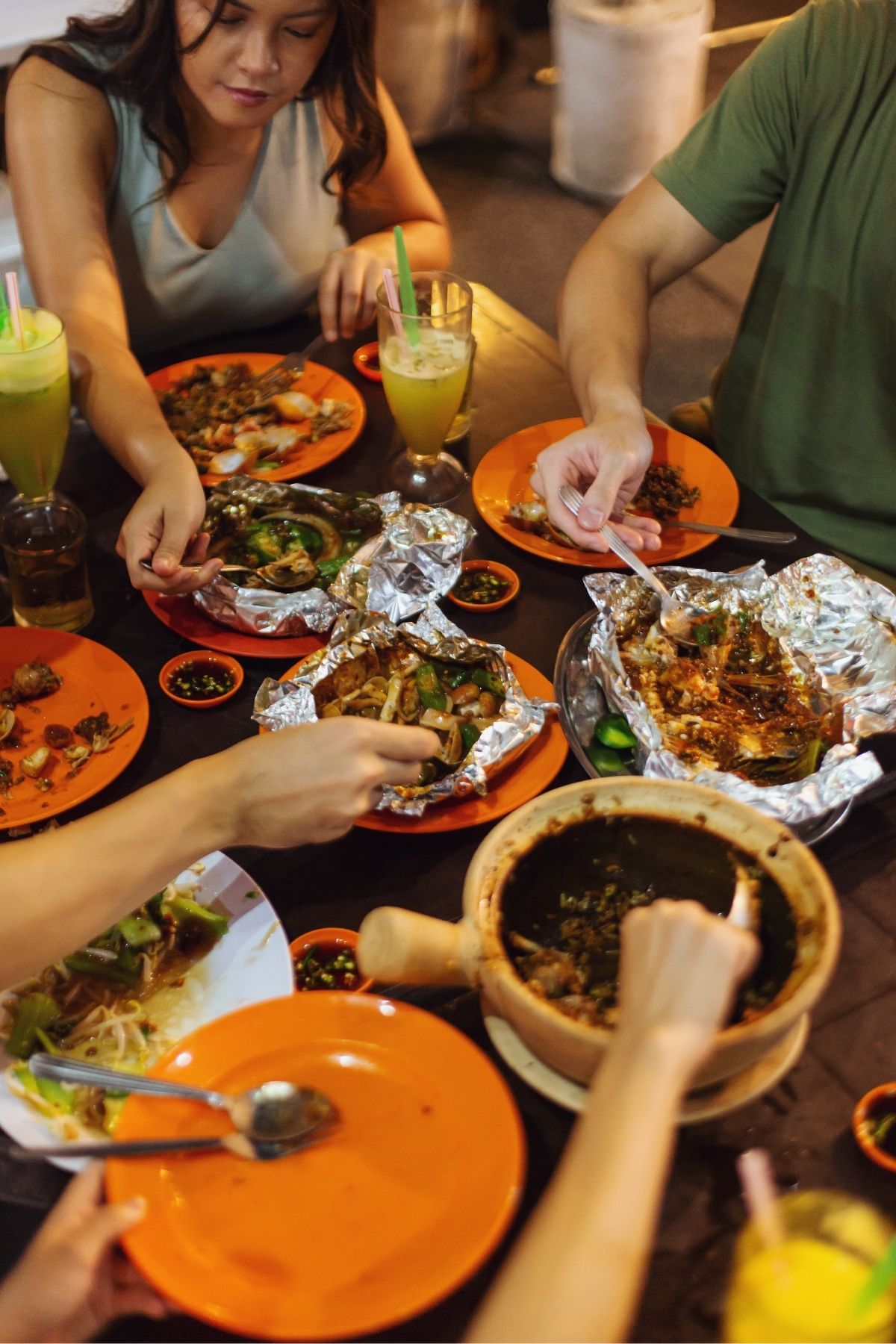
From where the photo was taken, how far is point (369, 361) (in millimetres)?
2309

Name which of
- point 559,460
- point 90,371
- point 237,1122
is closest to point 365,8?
point 90,371

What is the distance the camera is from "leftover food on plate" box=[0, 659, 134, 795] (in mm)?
1486

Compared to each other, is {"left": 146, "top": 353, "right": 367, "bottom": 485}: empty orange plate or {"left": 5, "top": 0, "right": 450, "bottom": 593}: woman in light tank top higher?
{"left": 5, "top": 0, "right": 450, "bottom": 593}: woman in light tank top

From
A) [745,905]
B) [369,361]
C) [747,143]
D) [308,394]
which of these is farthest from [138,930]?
[747,143]

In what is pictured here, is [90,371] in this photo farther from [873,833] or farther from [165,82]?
[873,833]

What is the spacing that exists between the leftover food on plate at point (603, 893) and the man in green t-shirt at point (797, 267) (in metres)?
0.89

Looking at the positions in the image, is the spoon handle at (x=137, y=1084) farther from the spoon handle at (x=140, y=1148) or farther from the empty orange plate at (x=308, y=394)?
the empty orange plate at (x=308, y=394)

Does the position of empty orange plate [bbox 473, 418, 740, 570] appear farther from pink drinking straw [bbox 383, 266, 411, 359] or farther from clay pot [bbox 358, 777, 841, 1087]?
clay pot [bbox 358, 777, 841, 1087]

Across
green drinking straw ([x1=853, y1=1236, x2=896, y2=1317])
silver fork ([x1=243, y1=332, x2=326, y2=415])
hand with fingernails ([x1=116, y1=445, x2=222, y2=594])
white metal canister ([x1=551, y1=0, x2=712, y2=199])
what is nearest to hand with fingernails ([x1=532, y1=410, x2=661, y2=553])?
hand with fingernails ([x1=116, y1=445, x2=222, y2=594])

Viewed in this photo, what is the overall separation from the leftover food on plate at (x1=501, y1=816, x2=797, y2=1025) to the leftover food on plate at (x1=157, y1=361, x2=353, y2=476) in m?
1.11

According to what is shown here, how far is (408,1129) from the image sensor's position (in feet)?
3.22

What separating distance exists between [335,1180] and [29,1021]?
1.26 feet

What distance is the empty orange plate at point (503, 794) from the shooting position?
1.38 metres

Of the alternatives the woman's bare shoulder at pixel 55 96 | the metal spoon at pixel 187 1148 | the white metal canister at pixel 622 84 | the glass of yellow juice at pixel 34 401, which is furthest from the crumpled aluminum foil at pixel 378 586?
the white metal canister at pixel 622 84
